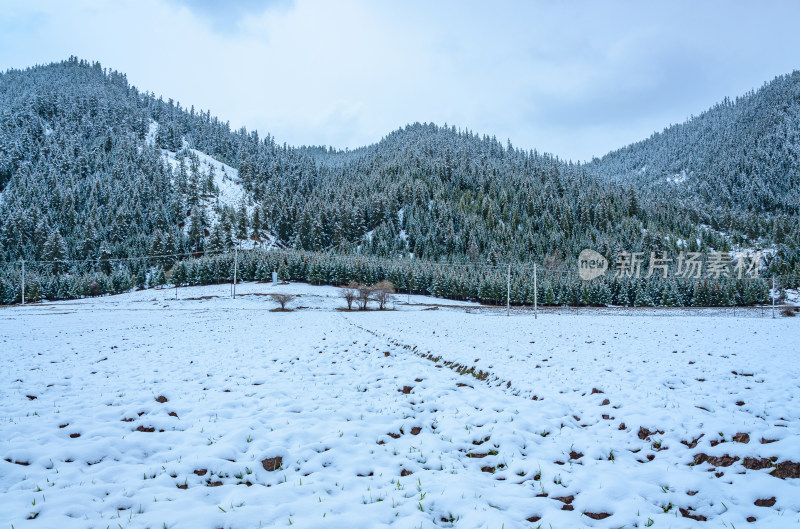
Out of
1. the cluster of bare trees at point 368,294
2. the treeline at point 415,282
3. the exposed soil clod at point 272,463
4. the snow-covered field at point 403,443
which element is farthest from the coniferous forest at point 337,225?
the exposed soil clod at point 272,463

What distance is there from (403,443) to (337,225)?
139m

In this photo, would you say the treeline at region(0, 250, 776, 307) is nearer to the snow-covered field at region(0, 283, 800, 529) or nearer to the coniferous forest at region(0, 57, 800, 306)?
the coniferous forest at region(0, 57, 800, 306)

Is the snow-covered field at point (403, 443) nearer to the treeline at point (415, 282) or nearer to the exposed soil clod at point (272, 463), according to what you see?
the exposed soil clod at point (272, 463)

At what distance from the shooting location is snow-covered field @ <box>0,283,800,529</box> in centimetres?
464

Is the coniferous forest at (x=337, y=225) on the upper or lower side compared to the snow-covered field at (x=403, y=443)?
upper

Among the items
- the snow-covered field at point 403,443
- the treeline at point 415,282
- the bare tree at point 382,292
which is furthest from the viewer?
the treeline at point 415,282

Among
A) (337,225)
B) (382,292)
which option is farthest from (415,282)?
(337,225)

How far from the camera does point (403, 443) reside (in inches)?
273

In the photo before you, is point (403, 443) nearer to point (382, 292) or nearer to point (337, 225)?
point (382, 292)

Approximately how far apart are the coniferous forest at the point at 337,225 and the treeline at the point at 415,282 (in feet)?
1.21

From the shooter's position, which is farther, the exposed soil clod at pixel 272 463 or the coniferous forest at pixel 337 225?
the coniferous forest at pixel 337 225

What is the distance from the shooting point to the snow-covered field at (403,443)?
4641 mm

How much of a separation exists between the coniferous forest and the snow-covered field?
81.3 metres

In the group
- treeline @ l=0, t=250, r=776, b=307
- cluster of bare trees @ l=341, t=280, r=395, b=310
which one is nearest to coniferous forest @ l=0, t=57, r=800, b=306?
treeline @ l=0, t=250, r=776, b=307
